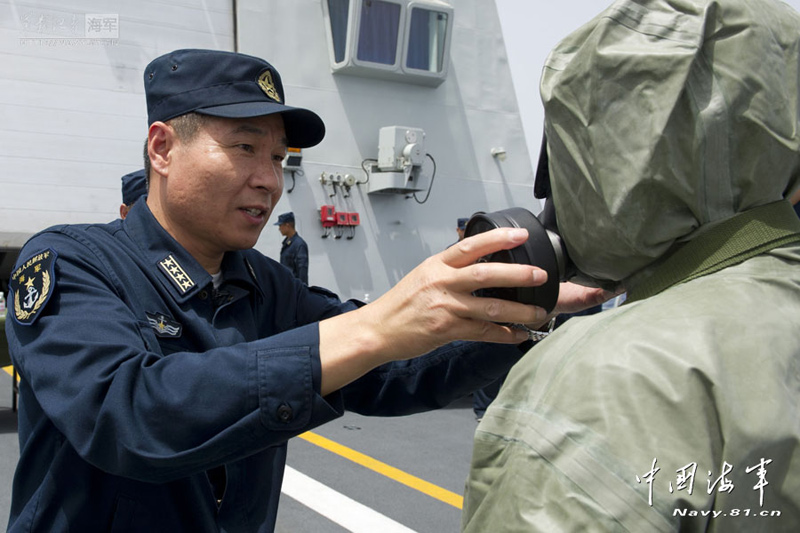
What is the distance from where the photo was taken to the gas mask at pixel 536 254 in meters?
1.09

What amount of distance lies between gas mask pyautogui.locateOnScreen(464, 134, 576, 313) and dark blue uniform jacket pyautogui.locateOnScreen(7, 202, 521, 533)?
0.33 meters

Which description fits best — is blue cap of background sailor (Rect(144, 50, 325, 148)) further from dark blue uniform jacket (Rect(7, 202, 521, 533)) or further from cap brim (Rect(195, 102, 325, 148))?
dark blue uniform jacket (Rect(7, 202, 521, 533))

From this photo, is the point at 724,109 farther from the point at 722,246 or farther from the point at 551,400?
the point at 551,400

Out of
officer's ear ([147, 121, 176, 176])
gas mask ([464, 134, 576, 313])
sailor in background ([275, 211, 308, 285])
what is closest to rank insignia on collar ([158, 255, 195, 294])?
officer's ear ([147, 121, 176, 176])

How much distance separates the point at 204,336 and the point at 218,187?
0.36 metres

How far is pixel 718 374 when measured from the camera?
0.80 meters

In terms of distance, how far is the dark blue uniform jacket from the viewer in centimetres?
115

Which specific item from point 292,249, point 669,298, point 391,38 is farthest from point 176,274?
point 391,38

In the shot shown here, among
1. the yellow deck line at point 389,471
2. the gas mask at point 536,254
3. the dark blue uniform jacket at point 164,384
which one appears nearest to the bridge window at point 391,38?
the yellow deck line at point 389,471

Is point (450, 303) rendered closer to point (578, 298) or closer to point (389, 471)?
point (578, 298)

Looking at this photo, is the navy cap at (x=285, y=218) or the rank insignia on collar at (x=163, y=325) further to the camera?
the navy cap at (x=285, y=218)

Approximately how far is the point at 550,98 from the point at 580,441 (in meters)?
0.47

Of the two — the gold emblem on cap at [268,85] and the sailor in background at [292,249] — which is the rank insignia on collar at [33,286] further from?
the sailor in background at [292,249]

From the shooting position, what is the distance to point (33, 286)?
4.48 feet
